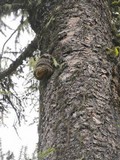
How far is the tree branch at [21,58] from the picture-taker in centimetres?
432

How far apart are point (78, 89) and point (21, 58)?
93.4 inches

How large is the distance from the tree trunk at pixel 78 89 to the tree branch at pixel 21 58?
98 cm

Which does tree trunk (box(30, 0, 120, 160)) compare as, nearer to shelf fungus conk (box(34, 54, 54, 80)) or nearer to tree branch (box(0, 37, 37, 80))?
shelf fungus conk (box(34, 54, 54, 80))

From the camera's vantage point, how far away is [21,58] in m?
4.65

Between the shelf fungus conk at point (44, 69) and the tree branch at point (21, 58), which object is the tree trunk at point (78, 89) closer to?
the shelf fungus conk at point (44, 69)

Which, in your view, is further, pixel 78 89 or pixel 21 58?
pixel 21 58

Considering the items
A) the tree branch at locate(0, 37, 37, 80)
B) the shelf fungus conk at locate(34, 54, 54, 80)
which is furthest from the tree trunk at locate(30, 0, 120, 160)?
the tree branch at locate(0, 37, 37, 80)

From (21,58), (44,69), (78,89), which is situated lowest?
(78,89)

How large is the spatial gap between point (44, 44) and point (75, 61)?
0.57 meters

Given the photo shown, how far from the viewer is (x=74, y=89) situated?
2406mm

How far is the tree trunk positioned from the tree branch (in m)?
0.98

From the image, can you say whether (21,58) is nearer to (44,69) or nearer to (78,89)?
(44,69)

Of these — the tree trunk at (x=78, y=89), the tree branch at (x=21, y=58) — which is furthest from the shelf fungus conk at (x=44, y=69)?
the tree branch at (x=21, y=58)

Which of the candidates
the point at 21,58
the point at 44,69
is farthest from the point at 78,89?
the point at 21,58
